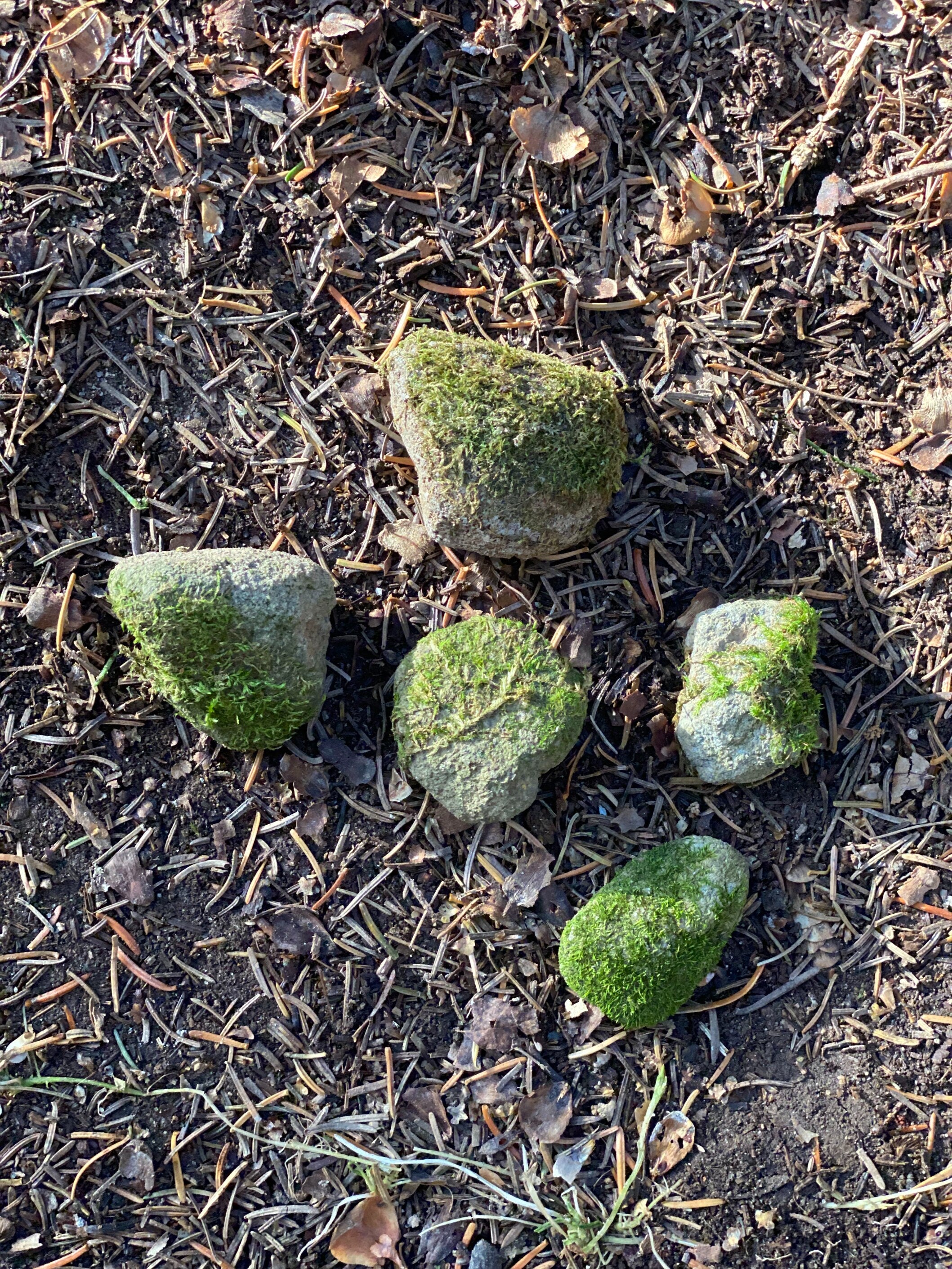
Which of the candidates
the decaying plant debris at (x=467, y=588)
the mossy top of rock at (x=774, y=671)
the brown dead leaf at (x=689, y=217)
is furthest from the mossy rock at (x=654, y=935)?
the brown dead leaf at (x=689, y=217)

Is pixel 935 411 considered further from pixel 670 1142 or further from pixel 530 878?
pixel 670 1142

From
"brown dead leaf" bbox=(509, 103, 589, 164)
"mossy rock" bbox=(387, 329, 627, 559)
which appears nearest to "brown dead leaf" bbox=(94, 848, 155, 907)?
"mossy rock" bbox=(387, 329, 627, 559)

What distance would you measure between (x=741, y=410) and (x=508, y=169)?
122 cm

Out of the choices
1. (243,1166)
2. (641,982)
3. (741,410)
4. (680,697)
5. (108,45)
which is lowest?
(243,1166)

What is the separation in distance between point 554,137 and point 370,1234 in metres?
3.89

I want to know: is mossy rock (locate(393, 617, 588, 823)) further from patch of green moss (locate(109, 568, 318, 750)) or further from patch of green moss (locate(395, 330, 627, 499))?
patch of green moss (locate(395, 330, 627, 499))

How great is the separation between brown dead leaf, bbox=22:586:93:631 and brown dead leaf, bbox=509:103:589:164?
1.90 metres

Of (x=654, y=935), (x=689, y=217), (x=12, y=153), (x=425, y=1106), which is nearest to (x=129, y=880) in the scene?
(x=425, y=1106)

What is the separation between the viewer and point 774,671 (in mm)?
3184

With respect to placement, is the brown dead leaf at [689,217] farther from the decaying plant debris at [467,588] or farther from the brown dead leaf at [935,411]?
the brown dead leaf at [935,411]

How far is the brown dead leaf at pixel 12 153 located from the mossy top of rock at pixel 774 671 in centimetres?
290

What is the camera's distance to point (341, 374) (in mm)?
3377

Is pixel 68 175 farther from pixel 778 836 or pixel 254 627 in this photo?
pixel 778 836

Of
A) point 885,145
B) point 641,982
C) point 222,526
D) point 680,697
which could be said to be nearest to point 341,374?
point 222,526
